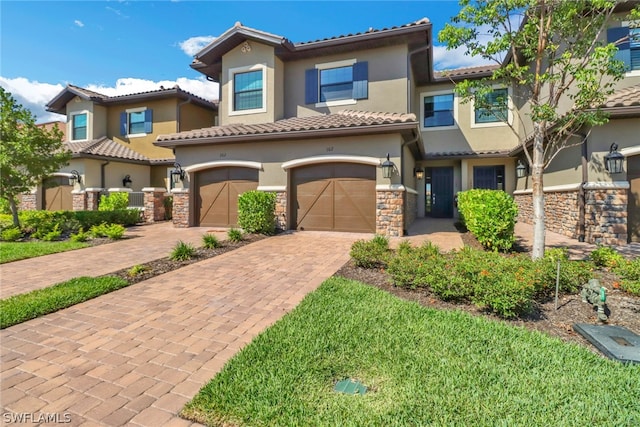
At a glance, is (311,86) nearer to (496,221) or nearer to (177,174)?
(177,174)

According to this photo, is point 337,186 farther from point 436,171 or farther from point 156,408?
point 156,408

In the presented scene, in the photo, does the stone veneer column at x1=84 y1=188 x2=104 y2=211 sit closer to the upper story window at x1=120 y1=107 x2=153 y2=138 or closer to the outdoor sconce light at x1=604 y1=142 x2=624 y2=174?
the upper story window at x1=120 y1=107 x2=153 y2=138

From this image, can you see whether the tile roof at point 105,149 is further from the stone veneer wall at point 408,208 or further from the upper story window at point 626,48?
the upper story window at point 626,48

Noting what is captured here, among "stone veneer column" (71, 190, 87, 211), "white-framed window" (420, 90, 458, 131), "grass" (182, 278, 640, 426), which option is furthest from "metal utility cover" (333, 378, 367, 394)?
"stone veneer column" (71, 190, 87, 211)

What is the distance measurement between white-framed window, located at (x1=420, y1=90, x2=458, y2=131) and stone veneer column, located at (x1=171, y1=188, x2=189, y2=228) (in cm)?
1280

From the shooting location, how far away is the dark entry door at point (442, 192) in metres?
16.5

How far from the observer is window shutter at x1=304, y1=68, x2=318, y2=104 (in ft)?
43.0

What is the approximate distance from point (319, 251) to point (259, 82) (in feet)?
29.6

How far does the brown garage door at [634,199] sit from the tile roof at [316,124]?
20.2ft

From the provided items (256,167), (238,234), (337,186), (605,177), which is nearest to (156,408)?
(238,234)

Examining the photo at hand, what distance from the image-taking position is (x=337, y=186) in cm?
1122

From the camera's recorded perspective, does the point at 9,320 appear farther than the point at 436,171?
No

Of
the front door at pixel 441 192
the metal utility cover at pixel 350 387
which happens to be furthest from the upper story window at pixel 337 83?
the metal utility cover at pixel 350 387

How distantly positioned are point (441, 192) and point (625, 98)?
8732mm
